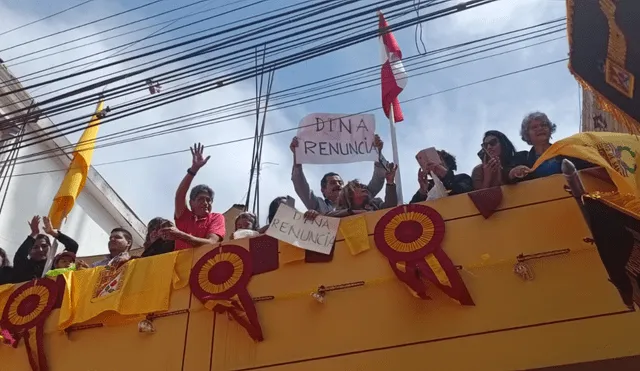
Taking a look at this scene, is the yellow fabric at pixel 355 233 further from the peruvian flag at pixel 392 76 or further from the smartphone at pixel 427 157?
the peruvian flag at pixel 392 76

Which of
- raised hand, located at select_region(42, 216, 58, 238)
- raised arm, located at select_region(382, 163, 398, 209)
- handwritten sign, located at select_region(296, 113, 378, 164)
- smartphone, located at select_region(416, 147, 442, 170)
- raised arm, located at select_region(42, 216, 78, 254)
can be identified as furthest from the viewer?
raised hand, located at select_region(42, 216, 58, 238)

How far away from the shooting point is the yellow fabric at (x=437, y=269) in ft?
13.7

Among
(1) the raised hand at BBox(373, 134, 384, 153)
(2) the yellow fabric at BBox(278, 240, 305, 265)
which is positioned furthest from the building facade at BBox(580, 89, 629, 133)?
(2) the yellow fabric at BBox(278, 240, 305, 265)

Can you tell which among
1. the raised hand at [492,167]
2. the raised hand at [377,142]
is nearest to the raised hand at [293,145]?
the raised hand at [377,142]

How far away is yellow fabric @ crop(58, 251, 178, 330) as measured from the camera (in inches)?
199

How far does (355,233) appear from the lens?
476 cm

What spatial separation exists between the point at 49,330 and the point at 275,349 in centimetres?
203

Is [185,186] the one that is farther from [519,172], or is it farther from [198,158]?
[519,172]

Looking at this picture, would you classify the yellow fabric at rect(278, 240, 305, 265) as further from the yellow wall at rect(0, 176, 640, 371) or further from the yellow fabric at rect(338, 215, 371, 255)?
the yellow fabric at rect(338, 215, 371, 255)

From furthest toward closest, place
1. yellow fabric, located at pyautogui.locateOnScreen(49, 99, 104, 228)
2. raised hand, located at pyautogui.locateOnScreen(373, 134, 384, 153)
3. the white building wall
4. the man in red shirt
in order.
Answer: the white building wall < yellow fabric, located at pyautogui.locateOnScreen(49, 99, 104, 228) < raised hand, located at pyautogui.locateOnScreen(373, 134, 384, 153) < the man in red shirt

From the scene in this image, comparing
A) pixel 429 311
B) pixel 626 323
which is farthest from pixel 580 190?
pixel 429 311

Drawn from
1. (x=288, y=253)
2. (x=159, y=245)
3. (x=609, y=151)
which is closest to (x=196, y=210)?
(x=159, y=245)

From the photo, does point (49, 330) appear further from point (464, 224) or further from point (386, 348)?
point (464, 224)

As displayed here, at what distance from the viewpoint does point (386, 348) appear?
13.8ft
